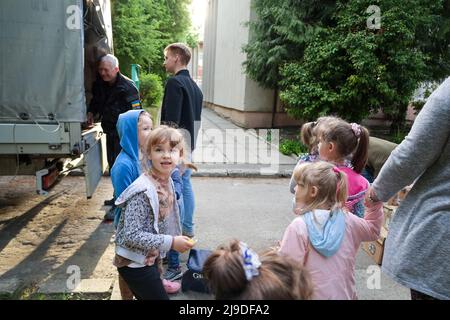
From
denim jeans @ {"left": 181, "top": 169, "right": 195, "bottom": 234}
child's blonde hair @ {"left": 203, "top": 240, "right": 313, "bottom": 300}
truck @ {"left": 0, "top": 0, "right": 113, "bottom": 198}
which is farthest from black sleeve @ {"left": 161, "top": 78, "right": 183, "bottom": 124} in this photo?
child's blonde hair @ {"left": 203, "top": 240, "right": 313, "bottom": 300}

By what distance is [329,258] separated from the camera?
6.12 ft

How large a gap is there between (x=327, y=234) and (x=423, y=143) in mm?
602

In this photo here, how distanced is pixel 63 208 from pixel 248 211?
2.50m

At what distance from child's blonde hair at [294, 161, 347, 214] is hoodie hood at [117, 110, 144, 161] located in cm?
107

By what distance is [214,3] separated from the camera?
20625 mm

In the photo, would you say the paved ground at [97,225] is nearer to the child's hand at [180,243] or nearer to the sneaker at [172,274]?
the sneaker at [172,274]

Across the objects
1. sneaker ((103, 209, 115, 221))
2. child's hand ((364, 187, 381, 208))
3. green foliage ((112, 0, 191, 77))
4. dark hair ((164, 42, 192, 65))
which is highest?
green foliage ((112, 0, 191, 77))

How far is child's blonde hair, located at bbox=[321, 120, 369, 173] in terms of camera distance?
8.09ft

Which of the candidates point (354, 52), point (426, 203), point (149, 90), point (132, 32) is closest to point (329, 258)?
point (426, 203)

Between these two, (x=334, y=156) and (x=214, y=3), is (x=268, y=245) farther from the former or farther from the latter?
(x=214, y=3)

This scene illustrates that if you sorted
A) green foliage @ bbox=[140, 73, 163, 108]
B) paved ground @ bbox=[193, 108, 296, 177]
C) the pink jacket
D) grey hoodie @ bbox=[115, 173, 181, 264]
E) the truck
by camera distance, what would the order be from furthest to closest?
green foliage @ bbox=[140, 73, 163, 108], paved ground @ bbox=[193, 108, 296, 177], the truck, grey hoodie @ bbox=[115, 173, 181, 264], the pink jacket

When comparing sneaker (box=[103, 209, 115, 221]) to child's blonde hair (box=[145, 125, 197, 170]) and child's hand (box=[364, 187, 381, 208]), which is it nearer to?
child's blonde hair (box=[145, 125, 197, 170])

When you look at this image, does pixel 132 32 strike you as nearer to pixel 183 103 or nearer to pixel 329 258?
pixel 183 103
